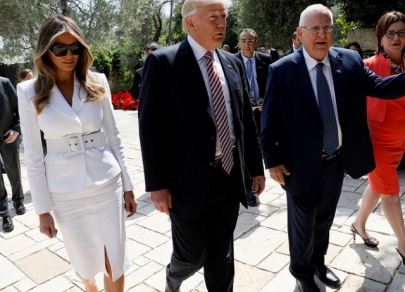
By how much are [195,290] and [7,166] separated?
3.49 m

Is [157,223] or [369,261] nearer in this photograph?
[369,261]

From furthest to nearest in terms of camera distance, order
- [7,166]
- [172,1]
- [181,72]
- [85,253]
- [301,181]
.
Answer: [172,1]
[7,166]
[301,181]
[85,253]
[181,72]

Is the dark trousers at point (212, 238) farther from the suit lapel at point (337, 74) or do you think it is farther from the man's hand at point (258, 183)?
the suit lapel at point (337, 74)

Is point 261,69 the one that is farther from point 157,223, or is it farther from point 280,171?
point 280,171

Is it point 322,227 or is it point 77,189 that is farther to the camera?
point 322,227

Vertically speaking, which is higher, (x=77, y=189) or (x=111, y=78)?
(x=77, y=189)

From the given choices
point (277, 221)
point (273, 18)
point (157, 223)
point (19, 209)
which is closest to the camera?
point (277, 221)

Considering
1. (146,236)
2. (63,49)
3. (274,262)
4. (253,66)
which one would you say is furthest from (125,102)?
(63,49)

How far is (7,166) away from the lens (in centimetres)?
514

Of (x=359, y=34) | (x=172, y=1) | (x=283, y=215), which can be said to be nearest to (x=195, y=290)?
(x=283, y=215)

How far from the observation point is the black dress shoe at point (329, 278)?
2914 mm

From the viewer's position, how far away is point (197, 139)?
223 centimetres

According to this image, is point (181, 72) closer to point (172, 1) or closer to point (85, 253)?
point (85, 253)

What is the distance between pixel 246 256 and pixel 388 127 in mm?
1713
